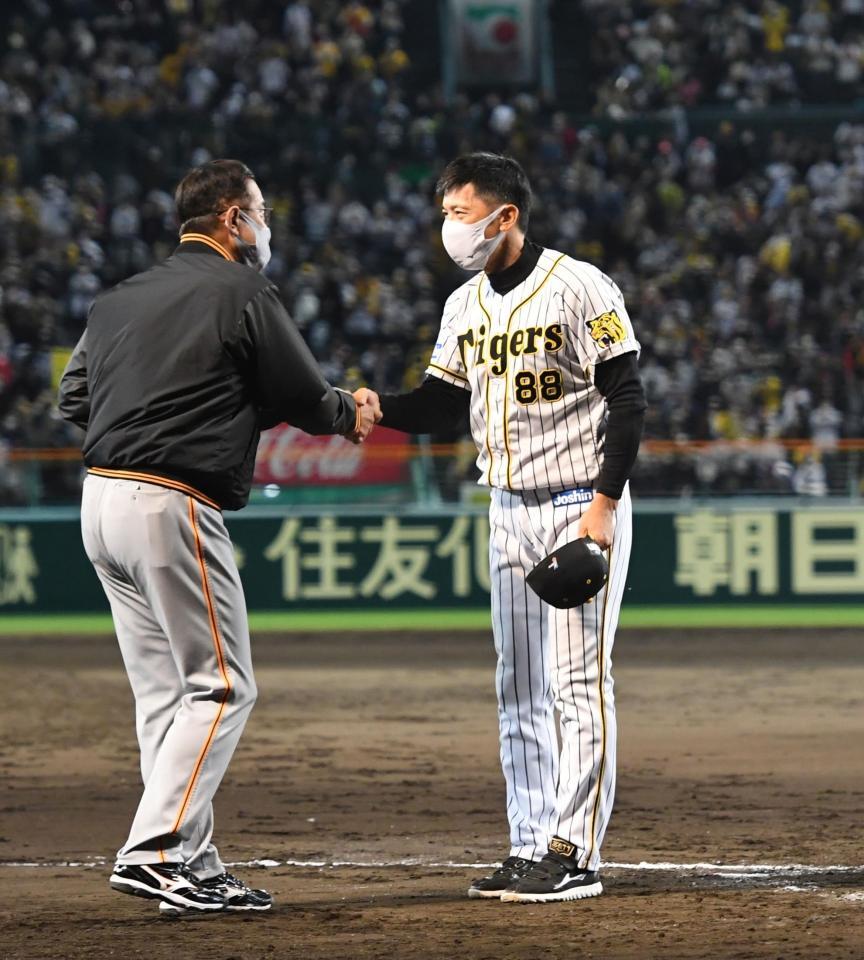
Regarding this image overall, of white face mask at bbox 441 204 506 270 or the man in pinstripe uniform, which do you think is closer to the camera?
the man in pinstripe uniform

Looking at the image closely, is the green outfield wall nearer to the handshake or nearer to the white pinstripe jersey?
the handshake

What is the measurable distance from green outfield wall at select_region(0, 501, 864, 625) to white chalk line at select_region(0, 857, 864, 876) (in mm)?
10320

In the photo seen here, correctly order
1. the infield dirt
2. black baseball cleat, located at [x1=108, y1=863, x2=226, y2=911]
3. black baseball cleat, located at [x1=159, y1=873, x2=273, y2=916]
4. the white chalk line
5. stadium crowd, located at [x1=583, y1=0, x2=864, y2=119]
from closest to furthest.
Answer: the infield dirt, black baseball cleat, located at [x1=108, y1=863, x2=226, y2=911], black baseball cleat, located at [x1=159, y1=873, x2=273, y2=916], the white chalk line, stadium crowd, located at [x1=583, y1=0, x2=864, y2=119]

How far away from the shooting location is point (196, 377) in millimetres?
5117

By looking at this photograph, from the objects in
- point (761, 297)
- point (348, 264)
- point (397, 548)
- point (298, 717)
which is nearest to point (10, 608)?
point (397, 548)

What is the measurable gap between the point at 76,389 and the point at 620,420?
1.69 meters

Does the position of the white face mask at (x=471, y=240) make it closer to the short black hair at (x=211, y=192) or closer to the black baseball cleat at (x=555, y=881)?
the short black hair at (x=211, y=192)

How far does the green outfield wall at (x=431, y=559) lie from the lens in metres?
16.6

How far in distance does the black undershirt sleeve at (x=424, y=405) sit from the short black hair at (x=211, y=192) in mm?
933

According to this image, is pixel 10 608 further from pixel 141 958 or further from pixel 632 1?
pixel 632 1

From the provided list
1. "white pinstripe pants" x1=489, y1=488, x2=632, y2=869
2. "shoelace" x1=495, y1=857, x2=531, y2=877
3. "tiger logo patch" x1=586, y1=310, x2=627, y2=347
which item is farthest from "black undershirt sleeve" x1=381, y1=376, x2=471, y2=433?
"shoelace" x1=495, y1=857, x2=531, y2=877

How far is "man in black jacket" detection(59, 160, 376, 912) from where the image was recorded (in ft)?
16.7

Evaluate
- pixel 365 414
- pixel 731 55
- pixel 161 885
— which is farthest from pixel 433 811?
pixel 731 55

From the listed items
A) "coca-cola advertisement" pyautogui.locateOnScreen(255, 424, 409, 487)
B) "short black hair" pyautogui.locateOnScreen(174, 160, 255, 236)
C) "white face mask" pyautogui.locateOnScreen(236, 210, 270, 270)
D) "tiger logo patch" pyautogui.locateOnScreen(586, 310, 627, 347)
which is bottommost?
"coca-cola advertisement" pyautogui.locateOnScreen(255, 424, 409, 487)
